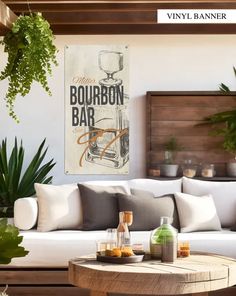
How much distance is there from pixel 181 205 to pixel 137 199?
0.42 meters

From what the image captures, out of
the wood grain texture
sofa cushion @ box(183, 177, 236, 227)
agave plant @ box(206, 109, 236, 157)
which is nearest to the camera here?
sofa cushion @ box(183, 177, 236, 227)

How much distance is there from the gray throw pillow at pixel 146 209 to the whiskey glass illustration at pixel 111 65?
240 centimetres

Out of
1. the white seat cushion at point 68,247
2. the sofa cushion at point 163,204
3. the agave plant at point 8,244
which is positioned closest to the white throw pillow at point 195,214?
the sofa cushion at point 163,204

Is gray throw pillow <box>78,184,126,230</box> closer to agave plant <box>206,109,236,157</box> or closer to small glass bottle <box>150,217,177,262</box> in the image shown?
small glass bottle <box>150,217,177,262</box>

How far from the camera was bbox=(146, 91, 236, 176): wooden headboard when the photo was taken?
8562mm

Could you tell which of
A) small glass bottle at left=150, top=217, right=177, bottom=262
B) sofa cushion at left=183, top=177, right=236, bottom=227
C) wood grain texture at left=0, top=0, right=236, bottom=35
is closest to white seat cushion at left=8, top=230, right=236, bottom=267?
sofa cushion at left=183, top=177, right=236, bottom=227

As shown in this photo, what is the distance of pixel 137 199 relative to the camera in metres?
6.65

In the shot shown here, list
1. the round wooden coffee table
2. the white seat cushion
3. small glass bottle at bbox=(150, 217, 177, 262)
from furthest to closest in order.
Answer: the white seat cushion → small glass bottle at bbox=(150, 217, 177, 262) → the round wooden coffee table

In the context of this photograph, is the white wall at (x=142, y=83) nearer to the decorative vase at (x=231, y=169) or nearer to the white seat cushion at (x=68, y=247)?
the decorative vase at (x=231, y=169)

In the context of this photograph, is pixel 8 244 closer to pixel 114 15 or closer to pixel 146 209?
pixel 146 209

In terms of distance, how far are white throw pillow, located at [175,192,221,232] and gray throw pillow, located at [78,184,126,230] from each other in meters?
0.60

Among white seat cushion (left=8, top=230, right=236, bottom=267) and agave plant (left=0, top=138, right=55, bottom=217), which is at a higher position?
agave plant (left=0, top=138, right=55, bottom=217)

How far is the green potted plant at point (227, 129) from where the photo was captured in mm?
8367

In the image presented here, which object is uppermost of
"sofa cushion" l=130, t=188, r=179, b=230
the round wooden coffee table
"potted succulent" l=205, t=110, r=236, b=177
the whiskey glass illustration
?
the whiskey glass illustration
